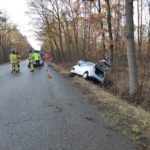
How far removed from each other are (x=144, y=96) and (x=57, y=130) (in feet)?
17.8

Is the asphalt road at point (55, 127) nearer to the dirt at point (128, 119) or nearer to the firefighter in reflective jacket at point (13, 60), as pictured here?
the dirt at point (128, 119)

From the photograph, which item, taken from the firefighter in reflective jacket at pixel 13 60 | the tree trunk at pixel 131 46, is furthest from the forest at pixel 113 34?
the firefighter in reflective jacket at pixel 13 60

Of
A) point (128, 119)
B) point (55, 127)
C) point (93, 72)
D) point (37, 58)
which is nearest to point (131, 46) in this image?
point (128, 119)

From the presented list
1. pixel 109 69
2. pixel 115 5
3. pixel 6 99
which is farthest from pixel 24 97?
pixel 115 5

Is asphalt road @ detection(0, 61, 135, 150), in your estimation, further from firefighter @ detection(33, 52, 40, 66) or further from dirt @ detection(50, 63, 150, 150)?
firefighter @ detection(33, 52, 40, 66)

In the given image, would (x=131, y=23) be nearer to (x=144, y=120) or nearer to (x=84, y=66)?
(x=144, y=120)

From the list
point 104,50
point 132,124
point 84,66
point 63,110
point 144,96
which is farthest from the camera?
point 104,50

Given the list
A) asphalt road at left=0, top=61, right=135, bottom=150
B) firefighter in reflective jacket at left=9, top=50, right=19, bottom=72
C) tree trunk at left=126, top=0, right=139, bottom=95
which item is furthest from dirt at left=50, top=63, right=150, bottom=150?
firefighter in reflective jacket at left=9, top=50, right=19, bottom=72

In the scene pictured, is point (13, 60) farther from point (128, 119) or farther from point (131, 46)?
point (128, 119)

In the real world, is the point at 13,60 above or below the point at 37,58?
above

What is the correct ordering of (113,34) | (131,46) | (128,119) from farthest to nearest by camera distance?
(113,34), (131,46), (128,119)

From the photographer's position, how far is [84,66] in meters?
21.0

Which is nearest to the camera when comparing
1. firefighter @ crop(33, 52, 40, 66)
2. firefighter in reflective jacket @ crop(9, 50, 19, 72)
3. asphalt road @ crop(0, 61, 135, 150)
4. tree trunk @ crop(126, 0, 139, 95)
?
asphalt road @ crop(0, 61, 135, 150)

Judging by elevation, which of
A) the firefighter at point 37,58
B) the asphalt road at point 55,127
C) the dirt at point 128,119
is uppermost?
the firefighter at point 37,58
